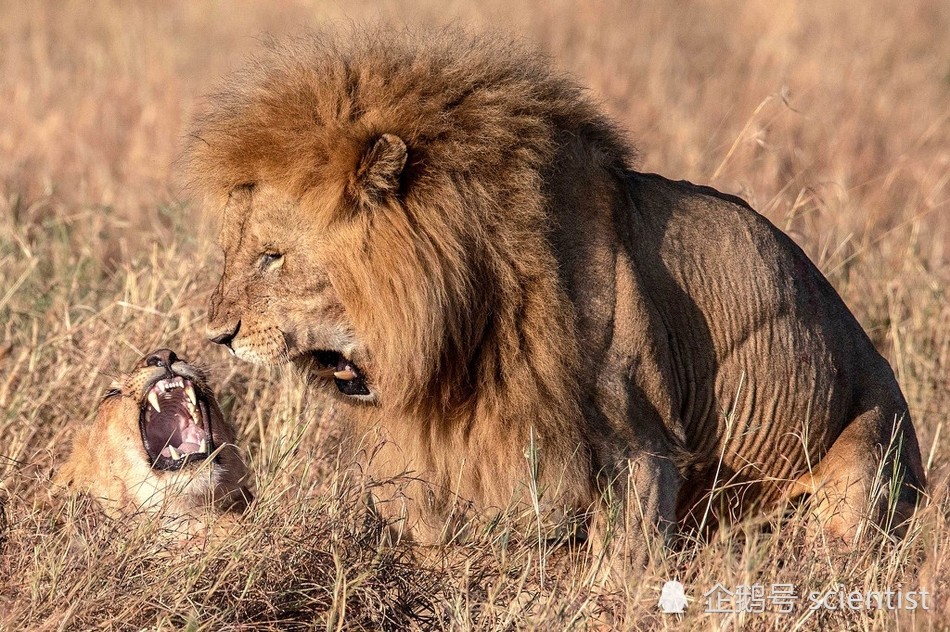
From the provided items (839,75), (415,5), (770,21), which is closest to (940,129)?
(839,75)

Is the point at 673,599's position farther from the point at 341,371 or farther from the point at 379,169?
the point at 379,169

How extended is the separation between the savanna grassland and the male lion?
0.72 feet

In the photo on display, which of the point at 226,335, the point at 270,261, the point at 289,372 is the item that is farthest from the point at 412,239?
the point at 289,372

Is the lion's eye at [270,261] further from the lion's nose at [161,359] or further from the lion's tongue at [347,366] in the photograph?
the lion's nose at [161,359]

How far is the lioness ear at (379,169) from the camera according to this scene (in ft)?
9.82

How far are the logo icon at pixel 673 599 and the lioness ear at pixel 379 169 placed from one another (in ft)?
3.91

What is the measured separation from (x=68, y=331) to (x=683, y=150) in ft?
15.9

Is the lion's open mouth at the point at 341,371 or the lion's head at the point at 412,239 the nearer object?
the lion's head at the point at 412,239

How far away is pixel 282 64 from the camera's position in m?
3.35

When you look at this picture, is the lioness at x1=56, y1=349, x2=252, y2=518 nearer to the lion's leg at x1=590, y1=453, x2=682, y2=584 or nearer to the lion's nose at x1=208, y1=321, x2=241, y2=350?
the lion's nose at x1=208, y1=321, x2=241, y2=350

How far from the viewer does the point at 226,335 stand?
322 cm

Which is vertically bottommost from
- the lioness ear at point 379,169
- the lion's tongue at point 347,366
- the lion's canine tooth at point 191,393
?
the lion's canine tooth at point 191,393

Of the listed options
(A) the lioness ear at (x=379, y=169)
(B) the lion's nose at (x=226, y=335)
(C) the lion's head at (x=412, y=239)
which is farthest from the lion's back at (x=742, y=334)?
(B) the lion's nose at (x=226, y=335)

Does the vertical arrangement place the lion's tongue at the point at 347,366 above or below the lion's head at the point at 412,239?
below
